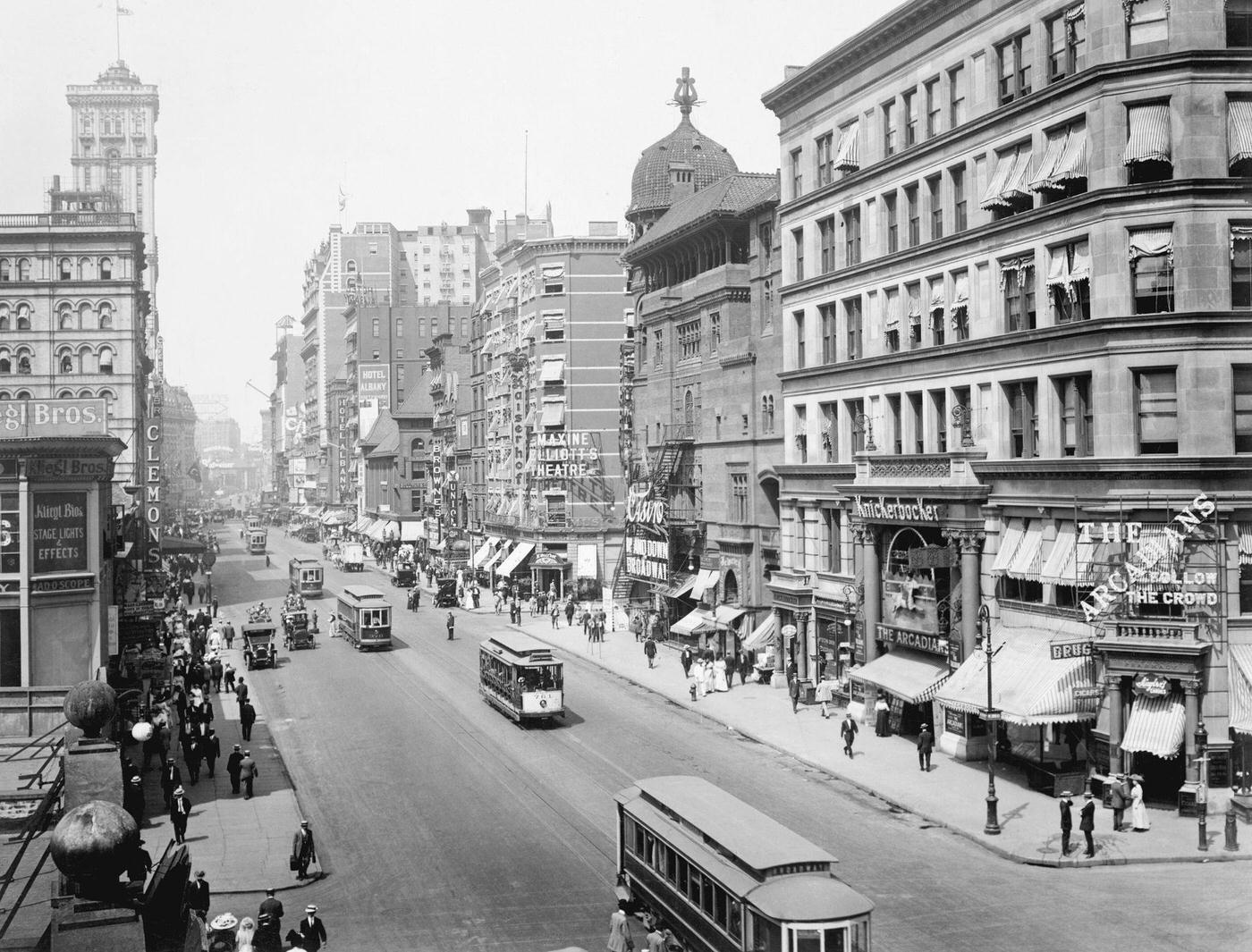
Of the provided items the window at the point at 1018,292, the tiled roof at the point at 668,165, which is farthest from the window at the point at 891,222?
the tiled roof at the point at 668,165

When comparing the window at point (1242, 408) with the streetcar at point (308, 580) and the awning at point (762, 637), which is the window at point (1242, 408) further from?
the streetcar at point (308, 580)

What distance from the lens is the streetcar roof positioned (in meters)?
18.5

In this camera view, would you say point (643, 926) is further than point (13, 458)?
No

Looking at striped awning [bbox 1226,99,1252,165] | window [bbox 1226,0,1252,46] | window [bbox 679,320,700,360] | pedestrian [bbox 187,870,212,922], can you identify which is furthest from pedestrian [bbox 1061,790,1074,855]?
window [bbox 679,320,700,360]

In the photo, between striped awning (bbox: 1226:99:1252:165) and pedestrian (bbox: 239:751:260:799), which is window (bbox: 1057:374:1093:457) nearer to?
striped awning (bbox: 1226:99:1252:165)

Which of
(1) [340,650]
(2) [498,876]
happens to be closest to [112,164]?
(1) [340,650]

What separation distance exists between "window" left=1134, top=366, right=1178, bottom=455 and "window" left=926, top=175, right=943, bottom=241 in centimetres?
1074

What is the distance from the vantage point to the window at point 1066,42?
33.1m

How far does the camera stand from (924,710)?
39.4 meters

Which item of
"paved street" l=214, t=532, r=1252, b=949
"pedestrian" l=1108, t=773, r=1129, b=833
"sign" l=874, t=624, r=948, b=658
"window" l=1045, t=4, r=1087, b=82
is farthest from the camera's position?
"sign" l=874, t=624, r=948, b=658

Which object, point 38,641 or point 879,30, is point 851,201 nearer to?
point 879,30

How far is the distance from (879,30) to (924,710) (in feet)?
78.2

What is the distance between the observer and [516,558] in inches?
3354

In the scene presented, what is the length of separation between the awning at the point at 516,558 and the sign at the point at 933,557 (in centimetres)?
4819
